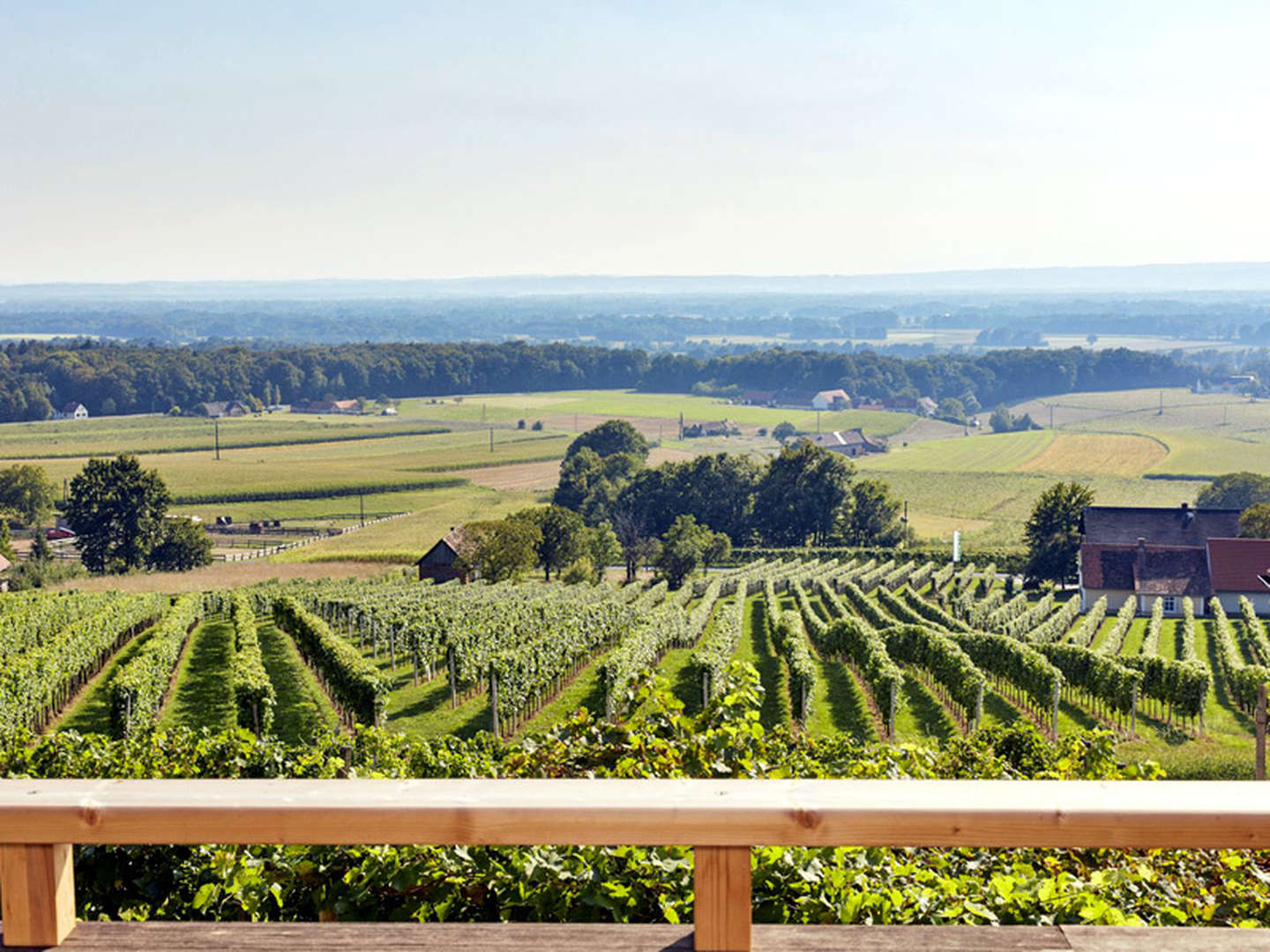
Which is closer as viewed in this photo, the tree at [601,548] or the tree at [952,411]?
the tree at [601,548]

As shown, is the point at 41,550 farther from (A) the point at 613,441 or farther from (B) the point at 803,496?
(A) the point at 613,441

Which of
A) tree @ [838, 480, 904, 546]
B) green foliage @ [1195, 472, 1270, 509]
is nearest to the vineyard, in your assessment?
tree @ [838, 480, 904, 546]

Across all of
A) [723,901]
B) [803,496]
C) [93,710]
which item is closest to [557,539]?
[803,496]

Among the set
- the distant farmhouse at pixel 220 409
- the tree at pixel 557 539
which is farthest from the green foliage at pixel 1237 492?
the distant farmhouse at pixel 220 409

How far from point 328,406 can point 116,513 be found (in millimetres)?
109299

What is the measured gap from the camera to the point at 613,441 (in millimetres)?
111062

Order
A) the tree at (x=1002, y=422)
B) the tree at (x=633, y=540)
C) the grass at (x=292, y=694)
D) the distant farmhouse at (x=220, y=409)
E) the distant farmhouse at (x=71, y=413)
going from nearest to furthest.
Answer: the grass at (x=292, y=694), the tree at (x=633, y=540), the tree at (x=1002, y=422), the distant farmhouse at (x=71, y=413), the distant farmhouse at (x=220, y=409)

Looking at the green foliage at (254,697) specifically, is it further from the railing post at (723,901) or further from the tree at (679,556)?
the tree at (679,556)

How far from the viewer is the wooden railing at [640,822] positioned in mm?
2678

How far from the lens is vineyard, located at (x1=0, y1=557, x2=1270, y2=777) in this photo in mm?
28047

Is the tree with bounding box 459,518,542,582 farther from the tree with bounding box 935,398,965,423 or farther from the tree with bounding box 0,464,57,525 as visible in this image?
the tree with bounding box 935,398,965,423

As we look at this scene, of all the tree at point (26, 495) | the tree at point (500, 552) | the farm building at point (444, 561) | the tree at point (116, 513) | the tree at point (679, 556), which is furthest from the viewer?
the tree at point (26, 495)

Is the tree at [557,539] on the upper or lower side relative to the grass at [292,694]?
lower

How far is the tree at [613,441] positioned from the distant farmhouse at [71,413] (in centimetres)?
8878
